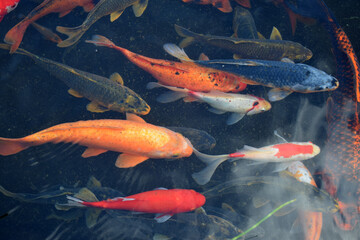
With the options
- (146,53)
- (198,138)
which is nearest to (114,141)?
(198,138)

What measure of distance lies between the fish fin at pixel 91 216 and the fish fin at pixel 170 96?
139 centimetres

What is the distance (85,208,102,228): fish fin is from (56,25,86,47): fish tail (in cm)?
183

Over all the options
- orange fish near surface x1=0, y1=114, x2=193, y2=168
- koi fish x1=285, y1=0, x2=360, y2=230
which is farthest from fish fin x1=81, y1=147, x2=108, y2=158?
koi fish x1=285, y1=0, x2=360, y2=230

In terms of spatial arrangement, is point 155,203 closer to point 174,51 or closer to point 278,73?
point 174,51

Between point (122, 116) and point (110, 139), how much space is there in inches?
18.7

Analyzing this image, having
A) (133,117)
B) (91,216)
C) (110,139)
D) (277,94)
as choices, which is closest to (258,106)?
(277,94)

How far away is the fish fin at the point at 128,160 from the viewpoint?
9.27 ft

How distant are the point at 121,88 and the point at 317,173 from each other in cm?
253

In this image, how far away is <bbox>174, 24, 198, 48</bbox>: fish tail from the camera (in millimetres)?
3107

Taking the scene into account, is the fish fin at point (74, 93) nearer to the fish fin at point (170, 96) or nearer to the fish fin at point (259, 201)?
the fish fin at point (170, 96)

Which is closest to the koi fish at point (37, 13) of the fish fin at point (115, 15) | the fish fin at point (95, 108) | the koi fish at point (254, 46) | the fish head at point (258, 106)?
the fish fin at point (115, 15)

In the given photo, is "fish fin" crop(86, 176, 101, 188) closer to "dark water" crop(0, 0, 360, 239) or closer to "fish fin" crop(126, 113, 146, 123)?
"dark water" crop(0, 0, 360, 239)

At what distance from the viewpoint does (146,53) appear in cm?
318

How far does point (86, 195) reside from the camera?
275 cm
